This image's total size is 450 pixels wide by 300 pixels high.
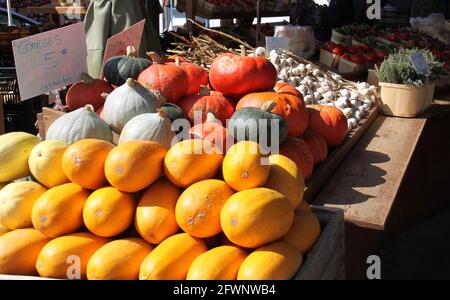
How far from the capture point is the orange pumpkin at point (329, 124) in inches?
102

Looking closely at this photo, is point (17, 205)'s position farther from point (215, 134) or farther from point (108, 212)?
point (215, 134)

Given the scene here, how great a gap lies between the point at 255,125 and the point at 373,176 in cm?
83

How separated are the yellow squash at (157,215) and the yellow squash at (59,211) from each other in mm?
183

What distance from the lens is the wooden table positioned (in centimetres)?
213

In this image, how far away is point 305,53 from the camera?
502 centimetres

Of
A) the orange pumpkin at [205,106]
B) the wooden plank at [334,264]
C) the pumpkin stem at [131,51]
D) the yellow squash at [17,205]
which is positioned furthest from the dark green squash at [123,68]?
the wooden plank at [334,264]

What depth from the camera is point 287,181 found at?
1509mm

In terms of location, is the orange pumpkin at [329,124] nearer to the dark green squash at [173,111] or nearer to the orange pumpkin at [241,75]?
the orange pumpkin at [241,75]

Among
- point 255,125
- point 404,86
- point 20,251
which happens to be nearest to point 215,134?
point 255,125

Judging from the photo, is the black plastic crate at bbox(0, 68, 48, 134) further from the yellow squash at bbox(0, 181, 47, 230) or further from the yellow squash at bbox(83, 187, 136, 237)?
the yellow squash at bbox(83, 187, 136, 237)

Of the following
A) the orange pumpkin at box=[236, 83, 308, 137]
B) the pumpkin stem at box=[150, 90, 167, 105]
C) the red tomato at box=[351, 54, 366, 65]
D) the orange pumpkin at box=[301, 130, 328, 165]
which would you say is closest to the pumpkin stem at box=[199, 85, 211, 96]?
the orange pumpkin at box=[236, 83, 308, 137]

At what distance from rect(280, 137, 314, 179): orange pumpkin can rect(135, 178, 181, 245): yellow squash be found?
731 mm

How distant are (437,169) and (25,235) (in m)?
3.60

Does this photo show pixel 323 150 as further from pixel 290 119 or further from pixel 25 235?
pixel 25 235
